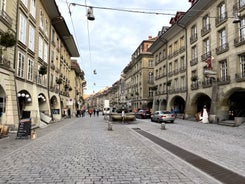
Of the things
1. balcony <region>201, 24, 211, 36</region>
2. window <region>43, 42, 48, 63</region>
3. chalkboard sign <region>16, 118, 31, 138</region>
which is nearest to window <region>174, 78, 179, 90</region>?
balcony <region>201, 24, 211, 36</region>

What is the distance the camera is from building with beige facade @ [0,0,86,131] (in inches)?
574

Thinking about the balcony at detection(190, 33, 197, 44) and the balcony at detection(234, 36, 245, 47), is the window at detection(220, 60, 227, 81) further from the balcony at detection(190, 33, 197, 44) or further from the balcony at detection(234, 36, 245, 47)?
the balcony at detection(190, 33, 197, 44)

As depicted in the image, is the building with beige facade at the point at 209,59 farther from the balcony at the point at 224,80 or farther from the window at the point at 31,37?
the window at the point at 31,37

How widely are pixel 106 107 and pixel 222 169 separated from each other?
133ft

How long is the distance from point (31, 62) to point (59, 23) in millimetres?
10869

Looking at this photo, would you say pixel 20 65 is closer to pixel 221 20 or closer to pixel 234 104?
pixel 221 20

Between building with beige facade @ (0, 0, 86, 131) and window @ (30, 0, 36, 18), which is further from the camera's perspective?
window @ (30, 0, 36, 18)

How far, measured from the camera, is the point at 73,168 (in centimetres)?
586

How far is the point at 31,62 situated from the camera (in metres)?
20.1

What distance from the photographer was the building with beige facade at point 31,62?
14.6 m

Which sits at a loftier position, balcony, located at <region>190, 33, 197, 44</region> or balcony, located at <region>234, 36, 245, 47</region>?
balcony, located at <region>190, 33, 197, 44</region>

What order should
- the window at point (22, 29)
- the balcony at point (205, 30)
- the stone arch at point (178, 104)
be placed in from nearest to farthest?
the window at point (22, 29) → the balcony at point (205, 30) → the stone arch at point (178, 104)

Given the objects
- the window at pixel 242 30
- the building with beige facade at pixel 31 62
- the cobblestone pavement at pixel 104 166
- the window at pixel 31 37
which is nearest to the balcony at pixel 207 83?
the window at pixel 242 30

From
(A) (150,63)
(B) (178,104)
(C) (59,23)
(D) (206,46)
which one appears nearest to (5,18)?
(C) (59,23)
